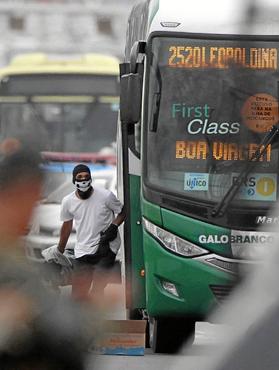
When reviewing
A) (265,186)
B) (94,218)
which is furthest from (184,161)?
(94,218)

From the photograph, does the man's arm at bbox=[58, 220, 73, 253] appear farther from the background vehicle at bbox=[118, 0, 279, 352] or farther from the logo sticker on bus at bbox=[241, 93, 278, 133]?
the logo sticker on bus at bbox=[241, 93, 278, 133]

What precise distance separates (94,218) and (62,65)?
1138 cm

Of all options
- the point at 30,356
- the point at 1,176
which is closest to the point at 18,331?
the point at 30,356

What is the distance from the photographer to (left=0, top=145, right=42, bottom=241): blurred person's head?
4266mm

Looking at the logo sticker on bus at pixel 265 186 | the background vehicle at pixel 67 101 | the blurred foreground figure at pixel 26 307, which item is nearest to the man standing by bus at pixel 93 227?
the logo sticker on bus at pixel 265 186

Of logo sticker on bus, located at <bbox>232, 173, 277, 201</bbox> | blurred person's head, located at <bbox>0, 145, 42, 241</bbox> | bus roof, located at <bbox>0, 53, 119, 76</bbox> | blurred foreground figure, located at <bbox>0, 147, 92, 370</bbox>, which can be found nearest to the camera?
blurred foreground figure, located at <bbox>0, 147, 92, 370</bbox>

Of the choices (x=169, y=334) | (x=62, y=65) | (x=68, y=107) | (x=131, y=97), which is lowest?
(x=169, y=334)

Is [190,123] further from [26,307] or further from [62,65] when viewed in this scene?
[62,65]

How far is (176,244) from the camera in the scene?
34.0ft

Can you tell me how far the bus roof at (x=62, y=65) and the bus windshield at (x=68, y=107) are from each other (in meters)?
0.18

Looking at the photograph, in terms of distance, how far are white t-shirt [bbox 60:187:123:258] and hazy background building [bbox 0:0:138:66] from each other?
16922 millimetres

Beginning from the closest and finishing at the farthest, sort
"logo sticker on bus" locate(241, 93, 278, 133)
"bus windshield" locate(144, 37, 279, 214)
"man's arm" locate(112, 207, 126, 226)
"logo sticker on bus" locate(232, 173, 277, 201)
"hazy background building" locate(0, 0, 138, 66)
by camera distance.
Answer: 1. "logo sticker on bus" locate(241, 93, 278, 133)
2. "logo sticker on bus" locate(232, 173, 277, 201)
3. "bus windshield" locate(144, 37, 279, 214)
4. "man's arm" locate(112, 207, 126, 226)
5. "hazy background building" locate(0, 0, 138, 66)

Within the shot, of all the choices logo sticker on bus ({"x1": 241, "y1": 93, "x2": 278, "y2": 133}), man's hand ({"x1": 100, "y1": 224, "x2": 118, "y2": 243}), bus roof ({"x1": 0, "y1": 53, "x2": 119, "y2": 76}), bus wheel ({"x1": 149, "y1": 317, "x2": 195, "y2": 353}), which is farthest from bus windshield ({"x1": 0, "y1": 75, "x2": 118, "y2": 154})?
logo sticker on bus ({"x1": 241, "y1": 93, "x2": 278, "y2": 133})

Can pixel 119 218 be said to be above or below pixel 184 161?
below
